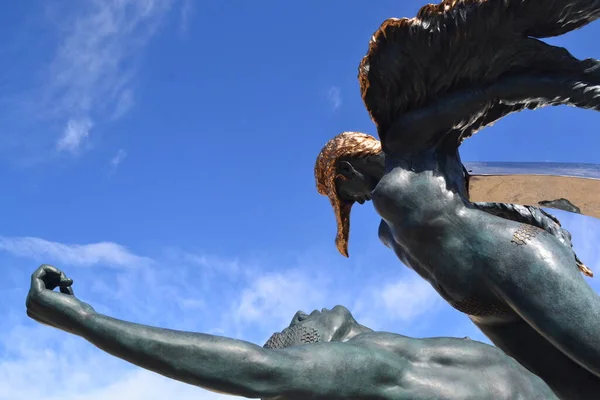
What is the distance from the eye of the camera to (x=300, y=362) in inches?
142

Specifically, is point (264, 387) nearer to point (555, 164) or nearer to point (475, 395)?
point (475, 395)

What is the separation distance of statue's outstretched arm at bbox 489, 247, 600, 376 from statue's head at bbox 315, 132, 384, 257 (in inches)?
47.4

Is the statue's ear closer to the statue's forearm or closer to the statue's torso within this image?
the statue's torso

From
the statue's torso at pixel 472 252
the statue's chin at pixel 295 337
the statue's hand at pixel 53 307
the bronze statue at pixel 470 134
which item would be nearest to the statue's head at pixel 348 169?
the bronze statue at pixel 470 134

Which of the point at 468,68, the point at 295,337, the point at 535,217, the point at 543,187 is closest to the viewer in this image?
the point at 468,68

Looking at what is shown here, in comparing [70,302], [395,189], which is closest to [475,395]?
[395,189]

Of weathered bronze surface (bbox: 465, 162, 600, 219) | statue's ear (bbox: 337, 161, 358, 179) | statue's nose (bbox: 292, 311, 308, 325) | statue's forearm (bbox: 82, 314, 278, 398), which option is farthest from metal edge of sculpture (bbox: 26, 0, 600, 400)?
statue's nose (bbox: 292, 311, 308, 325)

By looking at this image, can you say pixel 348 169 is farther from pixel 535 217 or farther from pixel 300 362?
pixel 300 362

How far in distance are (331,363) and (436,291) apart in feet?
2.93

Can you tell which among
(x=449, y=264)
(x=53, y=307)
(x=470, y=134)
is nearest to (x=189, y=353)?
(x=53, y=307)

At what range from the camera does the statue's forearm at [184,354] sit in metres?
3.39

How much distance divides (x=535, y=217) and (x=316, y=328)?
161cm

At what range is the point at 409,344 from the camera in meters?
4.29

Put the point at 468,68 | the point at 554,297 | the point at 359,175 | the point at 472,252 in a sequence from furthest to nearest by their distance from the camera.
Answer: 1. the point at 359,175
2. the point at 468,68
3. the point at 472,252
4. the point at 554,297
